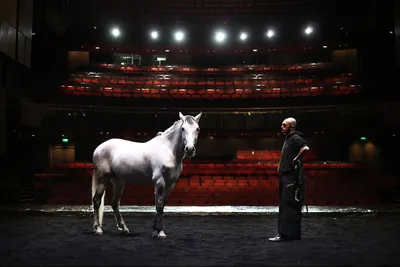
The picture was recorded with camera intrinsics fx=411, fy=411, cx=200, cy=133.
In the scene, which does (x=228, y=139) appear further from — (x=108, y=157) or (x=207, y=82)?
(x=108, y=157)

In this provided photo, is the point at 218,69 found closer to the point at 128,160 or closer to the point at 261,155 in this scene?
the point at 261,155

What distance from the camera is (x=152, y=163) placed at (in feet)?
17.3

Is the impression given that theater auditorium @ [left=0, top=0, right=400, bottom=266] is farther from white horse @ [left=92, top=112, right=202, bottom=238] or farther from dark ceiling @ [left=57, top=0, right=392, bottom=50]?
white horse @ [left=92, top=112, right=202, bottom=238]

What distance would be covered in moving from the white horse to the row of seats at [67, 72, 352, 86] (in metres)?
11.9

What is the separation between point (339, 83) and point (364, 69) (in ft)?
5.91

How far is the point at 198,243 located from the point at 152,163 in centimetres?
116

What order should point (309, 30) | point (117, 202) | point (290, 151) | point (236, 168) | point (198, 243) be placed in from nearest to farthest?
point (198, 243), point (290, 151), point (117, 202), point (236, 168), point (309, 30)

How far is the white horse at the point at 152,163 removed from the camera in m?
5.17

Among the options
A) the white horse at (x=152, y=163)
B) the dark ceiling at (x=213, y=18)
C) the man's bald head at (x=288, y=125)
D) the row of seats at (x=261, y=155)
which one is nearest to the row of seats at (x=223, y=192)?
the row of seats at (x=261, y=155)

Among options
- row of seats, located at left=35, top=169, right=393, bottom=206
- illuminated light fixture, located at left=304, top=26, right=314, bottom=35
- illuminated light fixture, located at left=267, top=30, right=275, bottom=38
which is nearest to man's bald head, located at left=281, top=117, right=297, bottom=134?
row of seats, located at left=35, top=169, right=393, bottom=206

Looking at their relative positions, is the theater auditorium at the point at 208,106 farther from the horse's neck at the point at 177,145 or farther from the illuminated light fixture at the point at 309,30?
the horse's neck at the point at 177,145

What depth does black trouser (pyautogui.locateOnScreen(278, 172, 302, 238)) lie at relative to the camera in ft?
16.7

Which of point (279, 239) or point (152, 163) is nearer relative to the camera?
point (279, 239)

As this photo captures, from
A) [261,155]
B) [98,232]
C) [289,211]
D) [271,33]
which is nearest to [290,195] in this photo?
[289,211]
